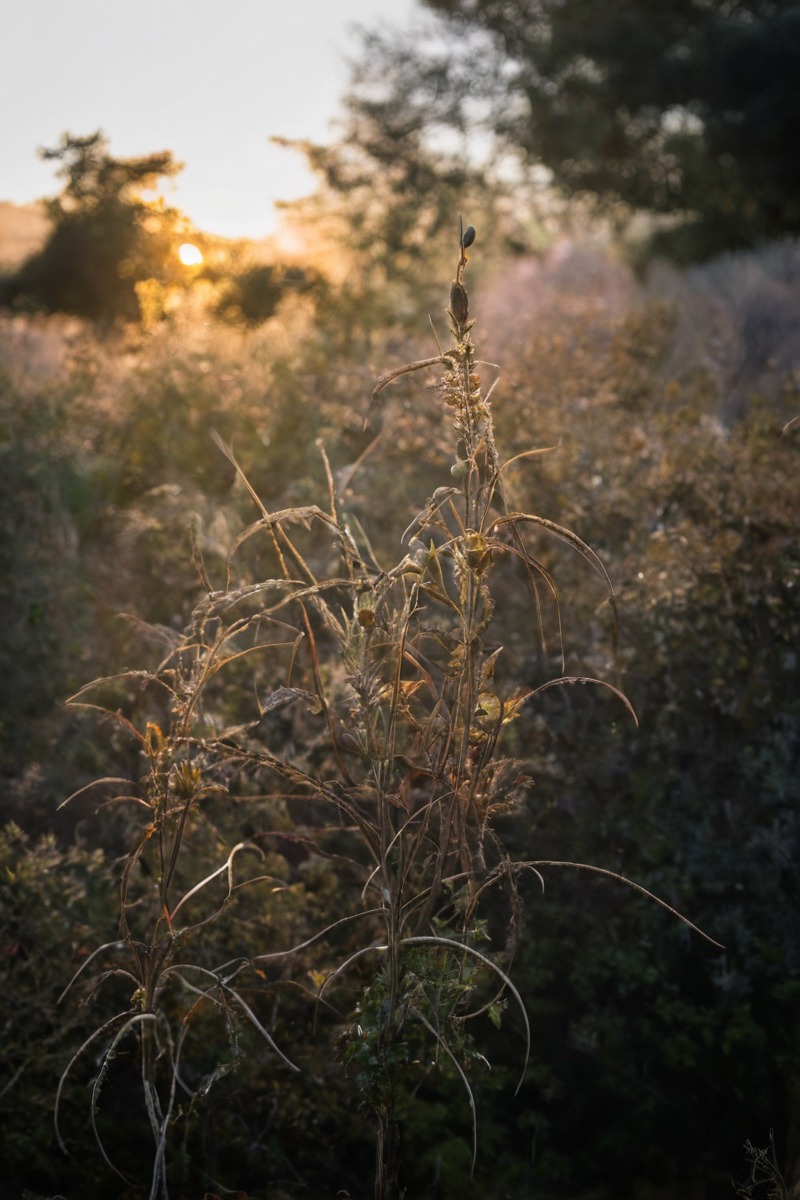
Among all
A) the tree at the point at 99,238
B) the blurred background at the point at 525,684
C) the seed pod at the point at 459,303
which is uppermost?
the tree at the point at 99,238

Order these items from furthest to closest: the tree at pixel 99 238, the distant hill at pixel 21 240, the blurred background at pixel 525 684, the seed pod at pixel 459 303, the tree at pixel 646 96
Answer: the tree at pixel 646 96, the distant hill at pixel 21 240, the tree at pixel 99 238, the blurred background at pixel 525 684, the seed pod at pixel 459 303

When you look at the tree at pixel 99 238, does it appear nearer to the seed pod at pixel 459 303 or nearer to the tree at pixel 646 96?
the seed pod at pixel 459 303

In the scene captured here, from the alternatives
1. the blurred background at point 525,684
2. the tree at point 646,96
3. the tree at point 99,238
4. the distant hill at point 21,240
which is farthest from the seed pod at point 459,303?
the tree at point 646,96

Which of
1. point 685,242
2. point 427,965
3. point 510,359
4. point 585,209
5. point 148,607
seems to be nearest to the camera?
point 427,965

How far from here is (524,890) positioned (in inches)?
118

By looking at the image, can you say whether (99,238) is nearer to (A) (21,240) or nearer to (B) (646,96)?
(A) (21,240)

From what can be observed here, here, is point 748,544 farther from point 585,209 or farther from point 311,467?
point 585,209

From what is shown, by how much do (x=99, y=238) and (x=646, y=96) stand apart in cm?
731

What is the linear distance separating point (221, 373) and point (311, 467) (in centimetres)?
143

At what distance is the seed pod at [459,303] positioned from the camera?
4.47 feet

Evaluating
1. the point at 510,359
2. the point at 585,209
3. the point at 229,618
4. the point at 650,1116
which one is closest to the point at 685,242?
the point at 585,209

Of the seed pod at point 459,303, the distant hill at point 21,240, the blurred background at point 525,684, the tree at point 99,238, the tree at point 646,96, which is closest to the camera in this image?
the seed pod at point 459,303

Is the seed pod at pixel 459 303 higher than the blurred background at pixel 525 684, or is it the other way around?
the seed pod at pixel 459 303

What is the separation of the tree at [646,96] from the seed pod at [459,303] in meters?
11.6
